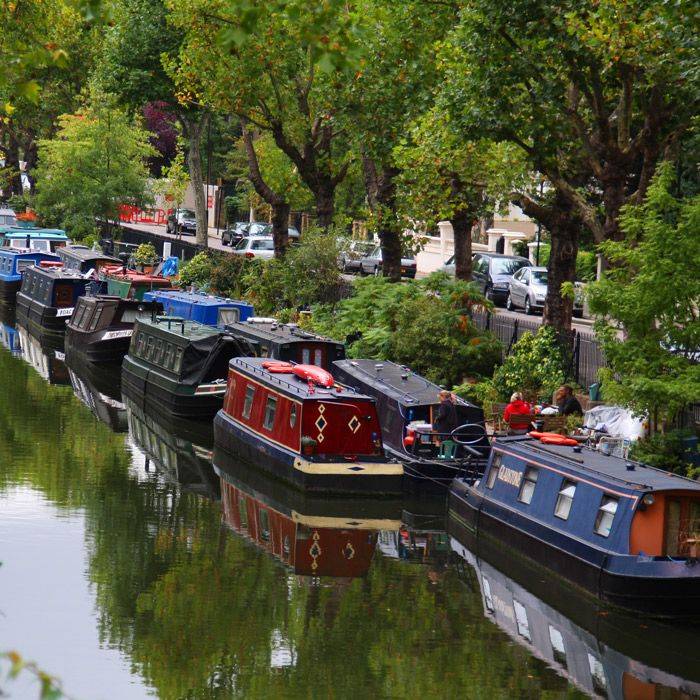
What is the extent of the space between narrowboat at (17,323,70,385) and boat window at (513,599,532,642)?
2421 centimetres

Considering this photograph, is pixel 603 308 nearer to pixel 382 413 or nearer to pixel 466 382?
pixel 382 413

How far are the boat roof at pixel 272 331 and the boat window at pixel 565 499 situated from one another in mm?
12711

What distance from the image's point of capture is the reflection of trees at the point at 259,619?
1806 cm

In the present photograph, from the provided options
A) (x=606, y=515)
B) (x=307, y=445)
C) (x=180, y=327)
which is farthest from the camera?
(x=180, y=327)

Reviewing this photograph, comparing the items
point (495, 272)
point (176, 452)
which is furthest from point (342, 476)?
point (495, 272)

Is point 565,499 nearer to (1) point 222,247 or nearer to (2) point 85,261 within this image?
(2) point 85,261

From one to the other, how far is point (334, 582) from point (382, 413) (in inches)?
283

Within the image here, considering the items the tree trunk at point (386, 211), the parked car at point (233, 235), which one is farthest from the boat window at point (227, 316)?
the parked car at point (233, 235)

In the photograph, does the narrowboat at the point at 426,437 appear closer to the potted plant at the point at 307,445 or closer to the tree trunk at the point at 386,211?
the potted plant at the point at 307,445

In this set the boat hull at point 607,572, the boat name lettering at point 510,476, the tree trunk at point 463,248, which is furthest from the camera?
the tree trunk at point 463,248

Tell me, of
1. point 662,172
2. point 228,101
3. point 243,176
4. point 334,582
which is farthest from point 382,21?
point 243,176

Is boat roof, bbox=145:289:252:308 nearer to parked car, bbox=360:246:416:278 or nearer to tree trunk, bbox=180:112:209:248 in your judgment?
tree trunk, bbox=180:112:209:248

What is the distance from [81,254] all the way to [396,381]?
3121 centimetres

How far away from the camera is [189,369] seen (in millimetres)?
36188
